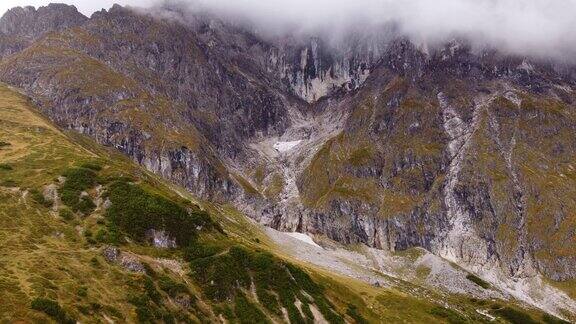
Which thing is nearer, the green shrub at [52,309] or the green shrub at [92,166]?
the green shrub at [52,309]

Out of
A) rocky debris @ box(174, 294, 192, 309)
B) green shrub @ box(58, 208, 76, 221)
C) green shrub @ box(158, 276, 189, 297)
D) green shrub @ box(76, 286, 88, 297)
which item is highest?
green shrub @ box(58, 208, 76, 221)

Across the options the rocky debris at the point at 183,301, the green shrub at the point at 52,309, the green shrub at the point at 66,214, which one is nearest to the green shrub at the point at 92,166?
the green shrub at the point at 66,214

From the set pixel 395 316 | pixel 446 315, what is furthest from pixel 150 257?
pixel 446 315

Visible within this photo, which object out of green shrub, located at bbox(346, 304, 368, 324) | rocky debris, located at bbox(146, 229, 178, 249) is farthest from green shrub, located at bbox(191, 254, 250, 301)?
green shrub, located at bbox(346, 304, 368, 324)

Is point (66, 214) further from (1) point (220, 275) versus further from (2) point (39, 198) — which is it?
(1) point (220, 275)

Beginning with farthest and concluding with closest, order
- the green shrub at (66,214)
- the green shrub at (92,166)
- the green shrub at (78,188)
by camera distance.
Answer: the green shrub at (92,166), the green shrub at (78,188), the green shrub at (66,214)

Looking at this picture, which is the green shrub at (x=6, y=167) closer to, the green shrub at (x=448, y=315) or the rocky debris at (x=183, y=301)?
the rocky debris at (x=183, y=301)

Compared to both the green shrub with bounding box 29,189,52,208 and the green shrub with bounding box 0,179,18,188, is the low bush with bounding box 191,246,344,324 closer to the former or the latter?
the green shrub with bounding box 29,189,52,208
